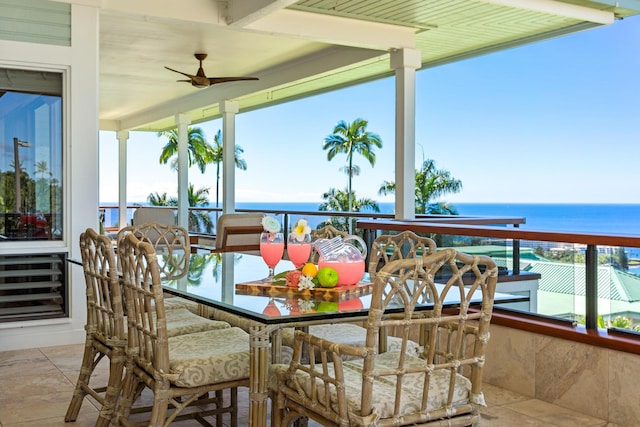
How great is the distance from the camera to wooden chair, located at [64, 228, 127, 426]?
3.03 meters

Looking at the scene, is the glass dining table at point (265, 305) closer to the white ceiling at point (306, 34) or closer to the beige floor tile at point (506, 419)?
the beige floor tile at point (506, 419)

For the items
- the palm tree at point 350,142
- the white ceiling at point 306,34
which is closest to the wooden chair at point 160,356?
the white ceiling at point 306,34

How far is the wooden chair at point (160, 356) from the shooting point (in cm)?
257

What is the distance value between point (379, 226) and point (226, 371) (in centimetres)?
287

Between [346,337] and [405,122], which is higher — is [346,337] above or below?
below

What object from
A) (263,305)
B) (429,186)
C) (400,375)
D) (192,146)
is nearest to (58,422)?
(263,305)

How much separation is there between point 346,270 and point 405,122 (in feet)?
15.3

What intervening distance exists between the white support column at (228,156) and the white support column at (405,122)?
13.2 feet

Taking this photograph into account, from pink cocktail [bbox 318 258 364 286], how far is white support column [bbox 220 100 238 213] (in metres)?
7.91

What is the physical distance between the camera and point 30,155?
533 cm

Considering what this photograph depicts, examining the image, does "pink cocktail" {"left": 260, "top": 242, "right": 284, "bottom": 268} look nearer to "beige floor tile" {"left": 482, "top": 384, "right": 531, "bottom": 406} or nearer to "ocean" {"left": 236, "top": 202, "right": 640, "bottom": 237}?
"beige floor tile" {"left": 482, "top": 384, "right": 531, "bottom": 406}

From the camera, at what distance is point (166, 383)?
259cm

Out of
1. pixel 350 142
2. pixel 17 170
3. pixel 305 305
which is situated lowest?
pixel 305 305

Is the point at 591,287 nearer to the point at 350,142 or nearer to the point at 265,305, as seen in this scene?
the point at 265,305
